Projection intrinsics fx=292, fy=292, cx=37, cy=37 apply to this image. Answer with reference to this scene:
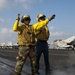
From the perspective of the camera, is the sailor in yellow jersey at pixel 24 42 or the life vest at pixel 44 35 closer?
the sailor in yellow jersey at pixel 24 42

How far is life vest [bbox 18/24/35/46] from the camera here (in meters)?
8.80

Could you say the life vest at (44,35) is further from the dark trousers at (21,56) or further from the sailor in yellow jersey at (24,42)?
the dark trousers at (21,56)

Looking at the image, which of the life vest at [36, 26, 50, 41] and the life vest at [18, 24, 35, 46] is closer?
the life vest at [18, 24, 35, 46]

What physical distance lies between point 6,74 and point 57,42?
2915 inches

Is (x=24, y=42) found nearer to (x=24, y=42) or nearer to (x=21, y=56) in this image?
(x=24, y=42)

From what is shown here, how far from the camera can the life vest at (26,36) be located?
8805mm

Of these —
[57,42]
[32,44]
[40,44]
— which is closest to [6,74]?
[40,44]

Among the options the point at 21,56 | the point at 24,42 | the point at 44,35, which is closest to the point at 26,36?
the point at 24,42

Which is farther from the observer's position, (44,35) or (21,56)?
(44,35)

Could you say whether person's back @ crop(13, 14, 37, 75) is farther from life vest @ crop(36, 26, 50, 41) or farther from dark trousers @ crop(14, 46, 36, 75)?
life vest @ crop(36, 26, 50, 41)

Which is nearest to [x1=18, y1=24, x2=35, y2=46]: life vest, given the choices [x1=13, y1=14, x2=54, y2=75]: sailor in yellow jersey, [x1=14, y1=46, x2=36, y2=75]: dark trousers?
[x1=13, y1=14, x2=54, y2=75]: sailor in yellow jersey

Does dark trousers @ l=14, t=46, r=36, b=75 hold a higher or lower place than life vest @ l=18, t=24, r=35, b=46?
lower

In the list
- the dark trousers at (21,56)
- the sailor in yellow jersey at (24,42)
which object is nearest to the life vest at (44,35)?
the sailor in yellow jersey at (24,42)

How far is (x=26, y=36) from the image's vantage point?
883cm
